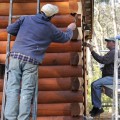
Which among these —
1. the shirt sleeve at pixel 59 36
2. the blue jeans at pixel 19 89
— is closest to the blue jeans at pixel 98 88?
the shirt sleeve at pixel 59 36

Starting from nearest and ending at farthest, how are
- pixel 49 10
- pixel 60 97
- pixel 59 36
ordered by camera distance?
pixel 49 10, pixel 59 36, pixel 60 97

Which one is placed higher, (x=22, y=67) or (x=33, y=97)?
(x=22, y=67)

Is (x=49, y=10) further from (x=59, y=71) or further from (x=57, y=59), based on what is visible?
(x=59, y=71)

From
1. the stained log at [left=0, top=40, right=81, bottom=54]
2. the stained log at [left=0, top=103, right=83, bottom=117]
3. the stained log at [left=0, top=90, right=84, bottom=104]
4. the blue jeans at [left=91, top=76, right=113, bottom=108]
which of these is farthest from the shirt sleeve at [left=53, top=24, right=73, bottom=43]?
the blue jeans at [left=91, top=76, right=113, bottom=108]

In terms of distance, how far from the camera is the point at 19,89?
5543 millimetres

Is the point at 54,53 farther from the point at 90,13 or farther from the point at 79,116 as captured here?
the point at 90,13

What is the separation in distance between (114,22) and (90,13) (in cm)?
2775

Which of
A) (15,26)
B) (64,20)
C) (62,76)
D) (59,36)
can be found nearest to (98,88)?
(62,76)

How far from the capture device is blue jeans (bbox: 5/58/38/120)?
544cm

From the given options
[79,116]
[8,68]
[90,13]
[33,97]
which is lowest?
[79,116]

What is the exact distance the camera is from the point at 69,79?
22.6 ft

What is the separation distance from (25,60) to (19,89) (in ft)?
1.52

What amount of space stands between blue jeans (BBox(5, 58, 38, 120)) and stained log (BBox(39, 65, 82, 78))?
1326mm

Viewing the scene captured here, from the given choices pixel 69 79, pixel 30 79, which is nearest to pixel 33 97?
pixel 30 79
